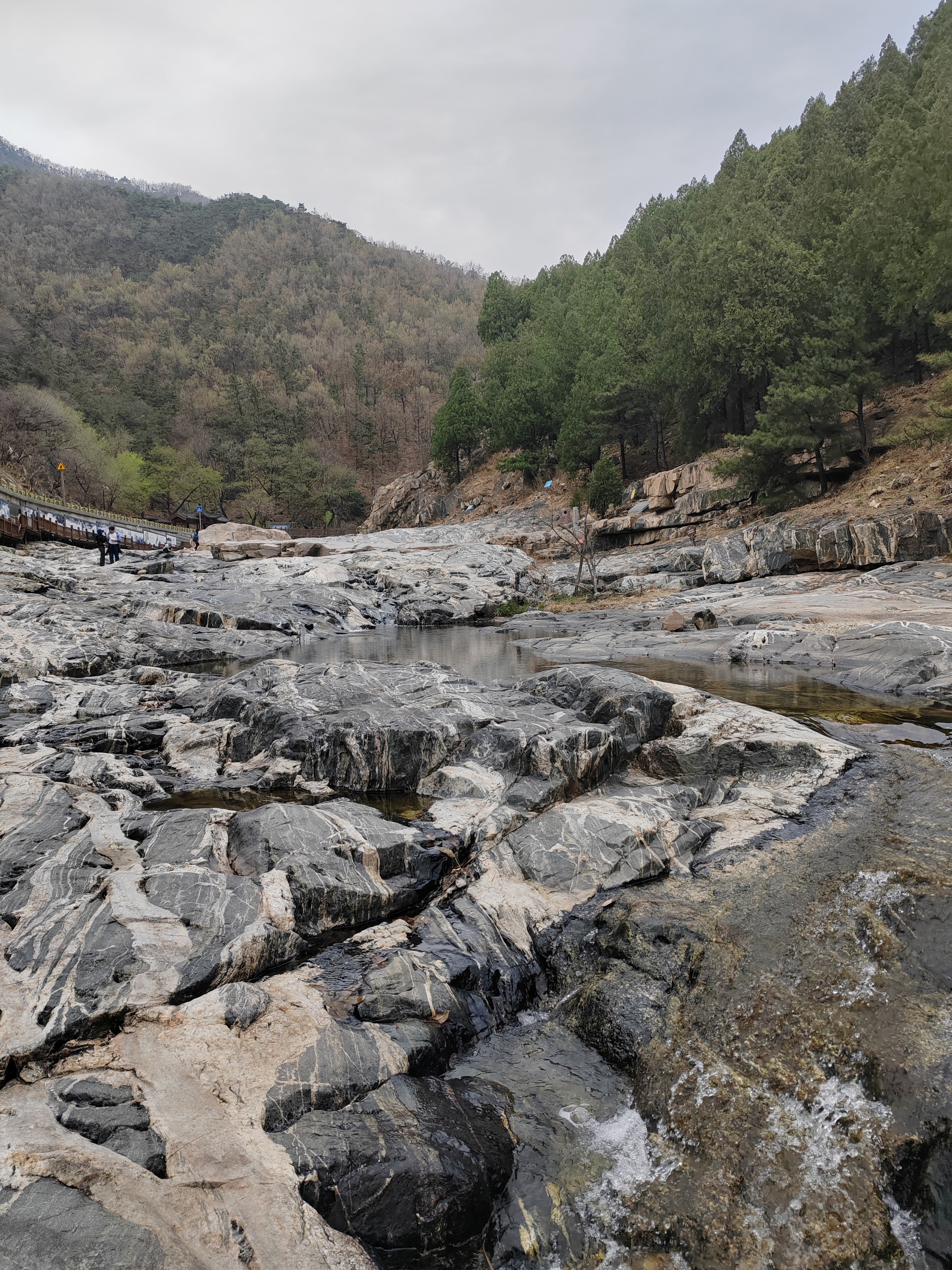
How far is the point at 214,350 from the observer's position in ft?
291

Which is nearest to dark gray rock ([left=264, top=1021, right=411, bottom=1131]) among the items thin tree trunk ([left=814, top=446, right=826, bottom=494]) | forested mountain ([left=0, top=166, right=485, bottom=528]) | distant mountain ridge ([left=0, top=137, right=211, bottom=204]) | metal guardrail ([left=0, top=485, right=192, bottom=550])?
→ thin tree trunk ([left=814, top=446, right=826, bottom=494])

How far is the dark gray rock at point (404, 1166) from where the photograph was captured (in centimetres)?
261

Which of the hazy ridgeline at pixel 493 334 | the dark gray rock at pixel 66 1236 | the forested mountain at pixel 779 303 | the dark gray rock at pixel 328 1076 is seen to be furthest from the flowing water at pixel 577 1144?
the forested mountain at pixel 779 303

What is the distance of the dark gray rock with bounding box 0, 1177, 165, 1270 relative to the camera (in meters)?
2.03

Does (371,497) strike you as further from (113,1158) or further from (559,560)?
(113,1158)

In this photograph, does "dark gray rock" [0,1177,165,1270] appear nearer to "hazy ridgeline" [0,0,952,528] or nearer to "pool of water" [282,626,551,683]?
"pool of water" [282,626,551,683]

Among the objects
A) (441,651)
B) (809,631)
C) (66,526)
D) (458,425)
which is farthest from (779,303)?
(66,526)

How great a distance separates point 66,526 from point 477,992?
38.9 meters

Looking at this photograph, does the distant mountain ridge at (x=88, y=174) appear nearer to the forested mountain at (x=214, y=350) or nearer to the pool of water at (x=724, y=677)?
the forested mountain at (x=214, y=350)

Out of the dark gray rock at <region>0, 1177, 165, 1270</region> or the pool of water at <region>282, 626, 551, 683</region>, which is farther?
the pool of water at <region>282, 626, 551, 683</region>

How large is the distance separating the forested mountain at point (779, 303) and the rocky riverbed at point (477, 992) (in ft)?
69.3

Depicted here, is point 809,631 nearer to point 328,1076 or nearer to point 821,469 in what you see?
point 328,1076

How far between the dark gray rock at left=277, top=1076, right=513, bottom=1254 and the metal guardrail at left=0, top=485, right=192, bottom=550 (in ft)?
110

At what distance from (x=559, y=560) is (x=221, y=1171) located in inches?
1315
